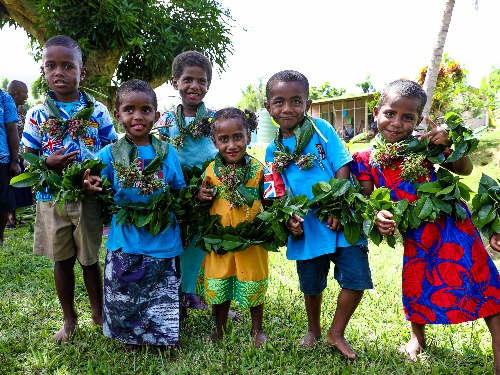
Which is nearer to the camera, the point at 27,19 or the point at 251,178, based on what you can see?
the point at 251,178

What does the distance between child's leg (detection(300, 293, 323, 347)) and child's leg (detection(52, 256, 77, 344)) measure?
1659mm

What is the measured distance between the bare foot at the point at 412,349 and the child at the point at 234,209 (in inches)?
36.4

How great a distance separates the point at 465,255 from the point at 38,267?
440 centimetres

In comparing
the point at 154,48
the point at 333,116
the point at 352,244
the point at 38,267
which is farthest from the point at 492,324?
the point at 333,116

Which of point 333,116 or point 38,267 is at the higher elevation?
point 333,116

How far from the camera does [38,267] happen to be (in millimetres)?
4777

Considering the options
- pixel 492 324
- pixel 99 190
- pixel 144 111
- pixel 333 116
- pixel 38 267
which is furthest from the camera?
pixel 333 116

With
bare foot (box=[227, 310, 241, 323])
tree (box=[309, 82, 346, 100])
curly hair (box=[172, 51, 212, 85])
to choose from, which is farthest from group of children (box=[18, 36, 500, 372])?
tree (box=[309, 82, 346, 100])

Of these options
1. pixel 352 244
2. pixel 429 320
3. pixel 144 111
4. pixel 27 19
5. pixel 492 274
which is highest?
pixel 27 19

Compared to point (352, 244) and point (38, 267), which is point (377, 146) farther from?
point (38, 267)

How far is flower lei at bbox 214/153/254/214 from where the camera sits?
272 centimetres

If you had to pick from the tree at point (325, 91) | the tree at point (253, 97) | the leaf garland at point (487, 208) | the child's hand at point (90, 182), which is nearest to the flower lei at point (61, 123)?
A: the child's hand at point (90, 182)

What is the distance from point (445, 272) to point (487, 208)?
43 centimetres

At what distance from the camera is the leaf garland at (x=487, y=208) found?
7.42 feet
